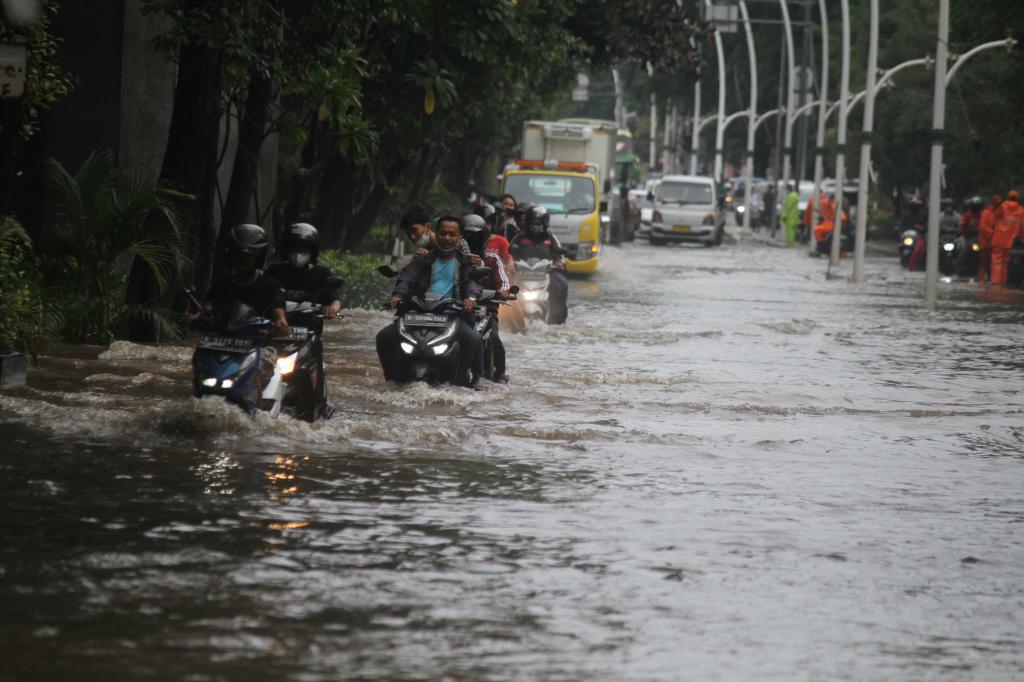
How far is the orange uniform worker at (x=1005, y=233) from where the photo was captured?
3428 centimetres

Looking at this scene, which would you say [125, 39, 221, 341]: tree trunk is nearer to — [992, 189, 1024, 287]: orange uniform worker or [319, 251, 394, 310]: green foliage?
[319, 251, 394, 310]: green foliage

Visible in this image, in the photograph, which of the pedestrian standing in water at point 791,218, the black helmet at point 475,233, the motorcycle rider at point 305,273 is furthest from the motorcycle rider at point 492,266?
the pedestrian standing in water at point 791,218

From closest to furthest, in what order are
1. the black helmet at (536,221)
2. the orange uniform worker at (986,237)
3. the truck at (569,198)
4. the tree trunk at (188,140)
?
the tree trunk at (188,140)
the black helmet at (536,221)
the truck at (569,198)
the orange uniform worker at (986,237)

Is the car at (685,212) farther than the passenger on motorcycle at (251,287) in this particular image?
Yes

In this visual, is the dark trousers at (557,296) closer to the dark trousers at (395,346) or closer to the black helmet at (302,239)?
the dark trousers at (395,346)

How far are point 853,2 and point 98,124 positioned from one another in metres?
59.7

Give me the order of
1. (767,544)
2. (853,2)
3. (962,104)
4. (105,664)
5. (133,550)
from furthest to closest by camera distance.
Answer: (853,2)
(962,104)
(767,544)
(133,550)
(105,664)

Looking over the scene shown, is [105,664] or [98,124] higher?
[98,124]

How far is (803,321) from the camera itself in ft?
82.0

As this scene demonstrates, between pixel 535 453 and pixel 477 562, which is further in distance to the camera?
pixel 535 453

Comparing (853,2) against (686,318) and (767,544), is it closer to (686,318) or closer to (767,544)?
(686,318)

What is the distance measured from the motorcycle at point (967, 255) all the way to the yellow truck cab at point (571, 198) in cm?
790

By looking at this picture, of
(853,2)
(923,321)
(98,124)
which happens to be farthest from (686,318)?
(853,2)

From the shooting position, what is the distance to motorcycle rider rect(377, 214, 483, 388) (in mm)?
13883
